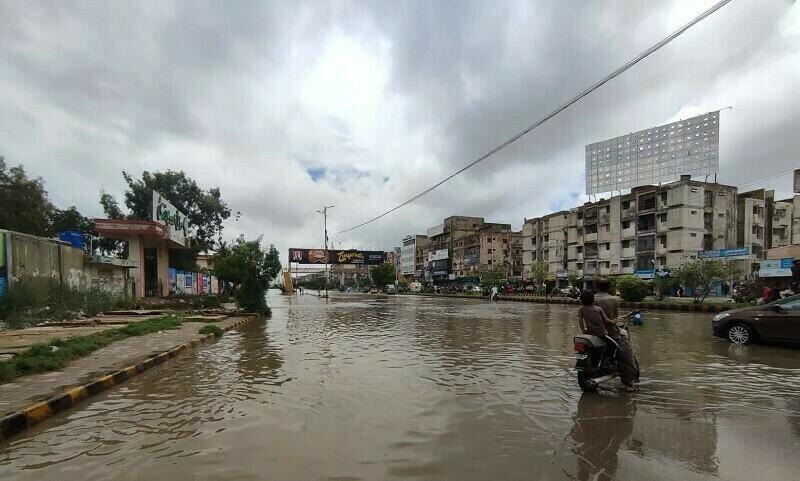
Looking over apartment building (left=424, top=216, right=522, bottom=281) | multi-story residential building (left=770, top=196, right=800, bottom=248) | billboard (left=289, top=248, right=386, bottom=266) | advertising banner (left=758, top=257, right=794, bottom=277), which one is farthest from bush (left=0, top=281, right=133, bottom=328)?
multi-story residential building (left=770, top=196, right=800, bottom=248)

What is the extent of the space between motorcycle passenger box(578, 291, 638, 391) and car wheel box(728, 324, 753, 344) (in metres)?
6.30

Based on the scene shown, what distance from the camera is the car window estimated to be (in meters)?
9.49

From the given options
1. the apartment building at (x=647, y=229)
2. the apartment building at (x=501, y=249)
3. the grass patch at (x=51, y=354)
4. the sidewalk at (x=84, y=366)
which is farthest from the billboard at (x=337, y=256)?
the grass patch at (x=51, y=354)

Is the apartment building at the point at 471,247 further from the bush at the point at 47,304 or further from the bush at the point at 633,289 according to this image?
the bush at the point at 47,304

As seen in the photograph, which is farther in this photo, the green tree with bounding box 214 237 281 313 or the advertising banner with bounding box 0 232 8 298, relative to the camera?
the green tree with bounding box 214 237 281 313

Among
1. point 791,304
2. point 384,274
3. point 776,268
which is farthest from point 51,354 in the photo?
point 384,274

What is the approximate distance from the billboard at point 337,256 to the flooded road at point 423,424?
69540mm

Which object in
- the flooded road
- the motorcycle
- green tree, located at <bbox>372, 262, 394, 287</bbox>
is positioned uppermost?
the motorcycle

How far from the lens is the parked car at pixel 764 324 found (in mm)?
9531

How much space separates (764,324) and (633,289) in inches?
888

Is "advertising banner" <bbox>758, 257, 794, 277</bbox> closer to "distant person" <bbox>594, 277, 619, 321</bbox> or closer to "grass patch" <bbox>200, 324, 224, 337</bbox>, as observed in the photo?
"distant person" <bbox>594, 277, 619, 321</bbox>

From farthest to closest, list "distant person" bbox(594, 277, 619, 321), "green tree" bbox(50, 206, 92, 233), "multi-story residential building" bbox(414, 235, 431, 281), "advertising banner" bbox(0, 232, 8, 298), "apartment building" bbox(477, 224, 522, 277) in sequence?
"multi-story residential building" bbox(414, 235, 431, 281) → "apartment building" bbox(477, 224, 522, 277) → "green tree" bbox(50, 206, 92, 233) → "advertising banner" bbox(0, 232, 8, 298) → "distant person" bbox(594, 277, 619, 321)

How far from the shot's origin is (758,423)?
188 inches

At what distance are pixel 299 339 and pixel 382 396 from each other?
22.4 feet
